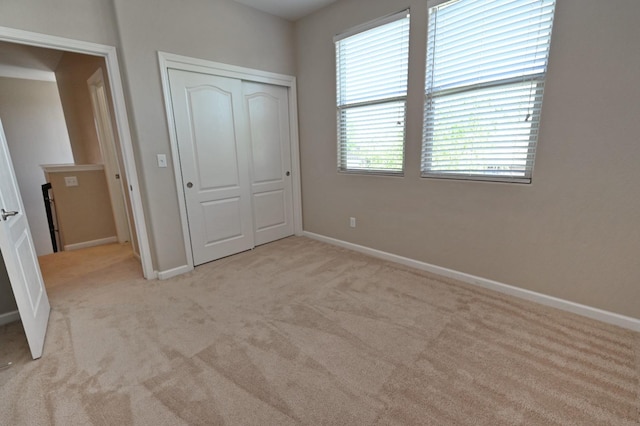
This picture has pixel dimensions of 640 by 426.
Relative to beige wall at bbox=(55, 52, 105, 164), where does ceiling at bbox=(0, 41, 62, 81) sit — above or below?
above

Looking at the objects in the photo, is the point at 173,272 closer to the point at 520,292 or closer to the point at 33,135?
the point at 520,292

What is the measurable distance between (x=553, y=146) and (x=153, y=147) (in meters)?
3.33

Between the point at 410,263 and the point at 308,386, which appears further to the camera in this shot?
the point at 410,263

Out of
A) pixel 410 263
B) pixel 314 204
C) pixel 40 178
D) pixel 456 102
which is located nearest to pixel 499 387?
pixel 410 263

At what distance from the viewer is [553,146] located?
2.08 m

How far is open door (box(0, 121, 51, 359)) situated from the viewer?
1733mm

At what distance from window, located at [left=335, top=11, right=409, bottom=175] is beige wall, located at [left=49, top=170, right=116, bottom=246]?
343 cm

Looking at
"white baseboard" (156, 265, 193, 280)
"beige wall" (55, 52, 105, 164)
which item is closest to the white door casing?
"beige wall" (55, 52, 105, 164)

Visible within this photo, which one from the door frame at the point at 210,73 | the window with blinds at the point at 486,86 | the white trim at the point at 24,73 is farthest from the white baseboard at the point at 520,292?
the white trim at the point at 24,73

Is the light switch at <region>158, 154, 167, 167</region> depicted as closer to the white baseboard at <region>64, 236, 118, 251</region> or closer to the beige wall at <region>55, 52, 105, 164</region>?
the beige wall at <region>55, 52, 105, 164</region>

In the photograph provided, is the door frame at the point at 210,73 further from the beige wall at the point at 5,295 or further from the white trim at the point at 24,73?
the white trim at the point at 24,73

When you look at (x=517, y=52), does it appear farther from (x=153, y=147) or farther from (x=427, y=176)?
(x=153, y=147)

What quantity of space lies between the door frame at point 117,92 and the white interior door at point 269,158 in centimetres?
125

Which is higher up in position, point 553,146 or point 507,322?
point 553,146
